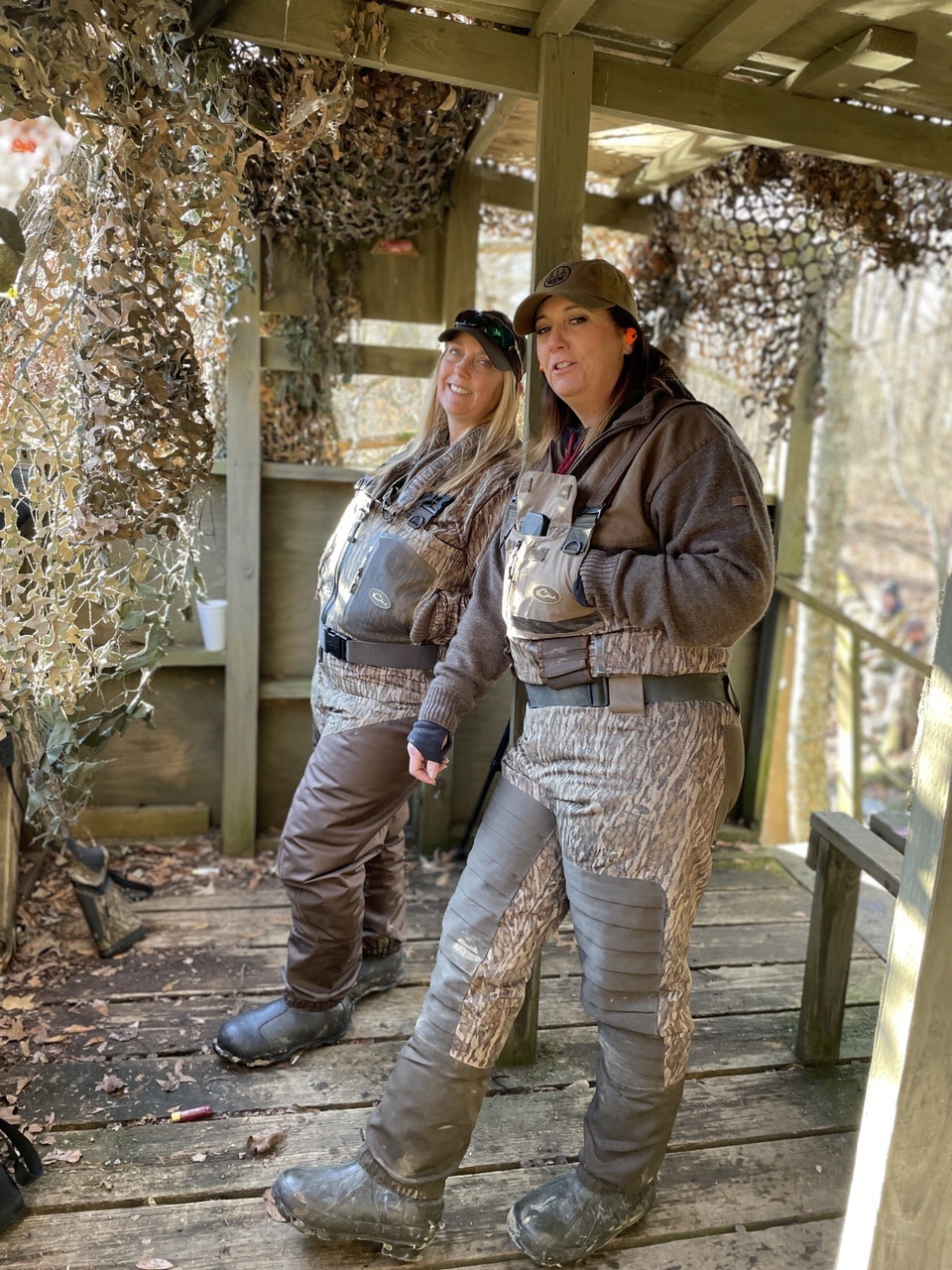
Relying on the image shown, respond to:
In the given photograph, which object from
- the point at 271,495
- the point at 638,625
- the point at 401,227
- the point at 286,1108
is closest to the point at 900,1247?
the point at 638,625

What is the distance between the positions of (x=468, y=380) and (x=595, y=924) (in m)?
1.44

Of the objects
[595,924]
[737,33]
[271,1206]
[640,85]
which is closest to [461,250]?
[640,85]

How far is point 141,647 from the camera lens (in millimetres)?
3484

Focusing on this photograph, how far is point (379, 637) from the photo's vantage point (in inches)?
101

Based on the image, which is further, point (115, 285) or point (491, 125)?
point (491, 125)

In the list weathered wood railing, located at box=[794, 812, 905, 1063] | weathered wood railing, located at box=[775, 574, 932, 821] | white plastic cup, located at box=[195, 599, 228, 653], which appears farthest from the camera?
weathered wood railing, located at box=[775, 574, 932, 821]

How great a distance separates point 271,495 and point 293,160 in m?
1.46

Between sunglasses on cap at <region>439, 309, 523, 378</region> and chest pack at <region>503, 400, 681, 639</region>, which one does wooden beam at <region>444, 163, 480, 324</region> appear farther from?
chest pack at <region>503, 400, 681, 639</region>

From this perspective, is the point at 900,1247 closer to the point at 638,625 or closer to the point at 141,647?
the point at 638,625

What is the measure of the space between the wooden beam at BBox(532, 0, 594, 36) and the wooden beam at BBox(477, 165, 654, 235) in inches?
63.8

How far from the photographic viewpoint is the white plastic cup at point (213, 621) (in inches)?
150

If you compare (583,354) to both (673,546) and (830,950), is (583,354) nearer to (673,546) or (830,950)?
(673,546)

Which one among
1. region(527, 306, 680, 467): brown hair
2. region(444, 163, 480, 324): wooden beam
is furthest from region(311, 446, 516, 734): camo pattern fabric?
region(444, 163, 480, 324): wooden beam

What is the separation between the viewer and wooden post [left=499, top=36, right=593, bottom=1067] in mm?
2418
